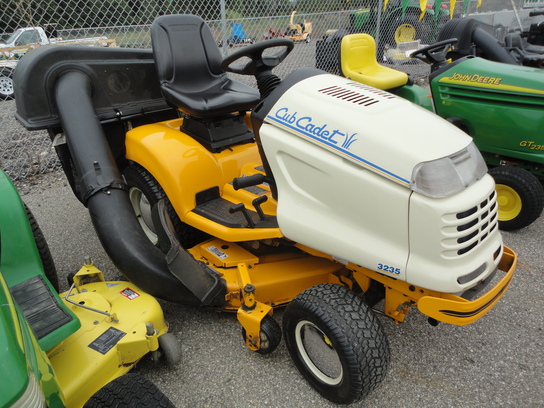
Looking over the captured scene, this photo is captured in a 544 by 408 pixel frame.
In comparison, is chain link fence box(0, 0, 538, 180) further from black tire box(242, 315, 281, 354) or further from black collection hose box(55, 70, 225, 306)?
black tire box(242, 315, 281, 354)

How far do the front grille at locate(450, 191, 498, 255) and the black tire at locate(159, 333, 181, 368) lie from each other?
1226 mm

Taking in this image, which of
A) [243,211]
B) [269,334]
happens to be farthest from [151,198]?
[269,334]

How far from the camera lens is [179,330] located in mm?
2156

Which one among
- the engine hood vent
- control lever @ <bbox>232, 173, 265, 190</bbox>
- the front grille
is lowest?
the front grille

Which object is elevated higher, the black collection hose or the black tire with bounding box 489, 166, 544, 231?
the black collection hose

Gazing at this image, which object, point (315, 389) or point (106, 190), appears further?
point (106, 190)

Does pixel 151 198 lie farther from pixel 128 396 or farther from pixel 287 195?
pixel 128 396

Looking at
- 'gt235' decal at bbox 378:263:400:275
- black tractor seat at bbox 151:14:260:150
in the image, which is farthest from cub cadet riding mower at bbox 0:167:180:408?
black tractor seat at bbox 151:14:260:150

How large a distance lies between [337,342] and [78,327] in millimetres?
967

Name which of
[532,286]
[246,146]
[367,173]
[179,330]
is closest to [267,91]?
[246,146]

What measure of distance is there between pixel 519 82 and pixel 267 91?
198 cm

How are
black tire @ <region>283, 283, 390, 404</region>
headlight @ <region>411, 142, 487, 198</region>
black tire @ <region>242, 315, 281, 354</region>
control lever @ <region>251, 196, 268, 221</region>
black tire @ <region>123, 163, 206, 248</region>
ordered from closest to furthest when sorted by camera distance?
headlight @ <region>411, 142, 487, 198</region>, black tire @ <region>283, 283, 390, 404</region>, black tire @ <region>242, 315, 281, 354</region>, control lever @ <region>251, 196, 268, 221</region>, black tire @ <region>123, 163, 206, 248</region>

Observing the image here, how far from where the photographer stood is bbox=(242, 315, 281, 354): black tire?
181 cm

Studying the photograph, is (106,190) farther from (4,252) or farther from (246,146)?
(246,146)
